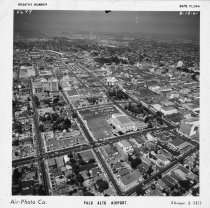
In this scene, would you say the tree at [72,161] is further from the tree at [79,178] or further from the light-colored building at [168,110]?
the light-colored building at [168,110]

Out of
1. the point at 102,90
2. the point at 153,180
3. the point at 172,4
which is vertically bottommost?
the point at 153,180

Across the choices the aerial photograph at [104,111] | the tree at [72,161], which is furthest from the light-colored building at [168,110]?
the tree at [72,161]

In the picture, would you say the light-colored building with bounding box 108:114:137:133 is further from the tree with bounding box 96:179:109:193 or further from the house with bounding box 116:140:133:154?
the tree with bounding box 96:179:109:193

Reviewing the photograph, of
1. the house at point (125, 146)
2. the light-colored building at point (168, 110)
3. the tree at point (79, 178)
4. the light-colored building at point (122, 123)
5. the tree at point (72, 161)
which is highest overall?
the light-colored building at point (168, 110)

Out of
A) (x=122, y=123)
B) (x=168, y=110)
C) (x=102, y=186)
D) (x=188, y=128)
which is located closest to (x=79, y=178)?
A: (x=102, y=186)

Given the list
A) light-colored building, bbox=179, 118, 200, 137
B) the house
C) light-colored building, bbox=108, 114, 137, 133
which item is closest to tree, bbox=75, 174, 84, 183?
the house

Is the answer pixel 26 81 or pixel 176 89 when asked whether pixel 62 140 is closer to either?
pixel 26 81

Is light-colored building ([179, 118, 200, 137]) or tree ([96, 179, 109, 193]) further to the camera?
light-colored building ([179, 118, 200, 137])
